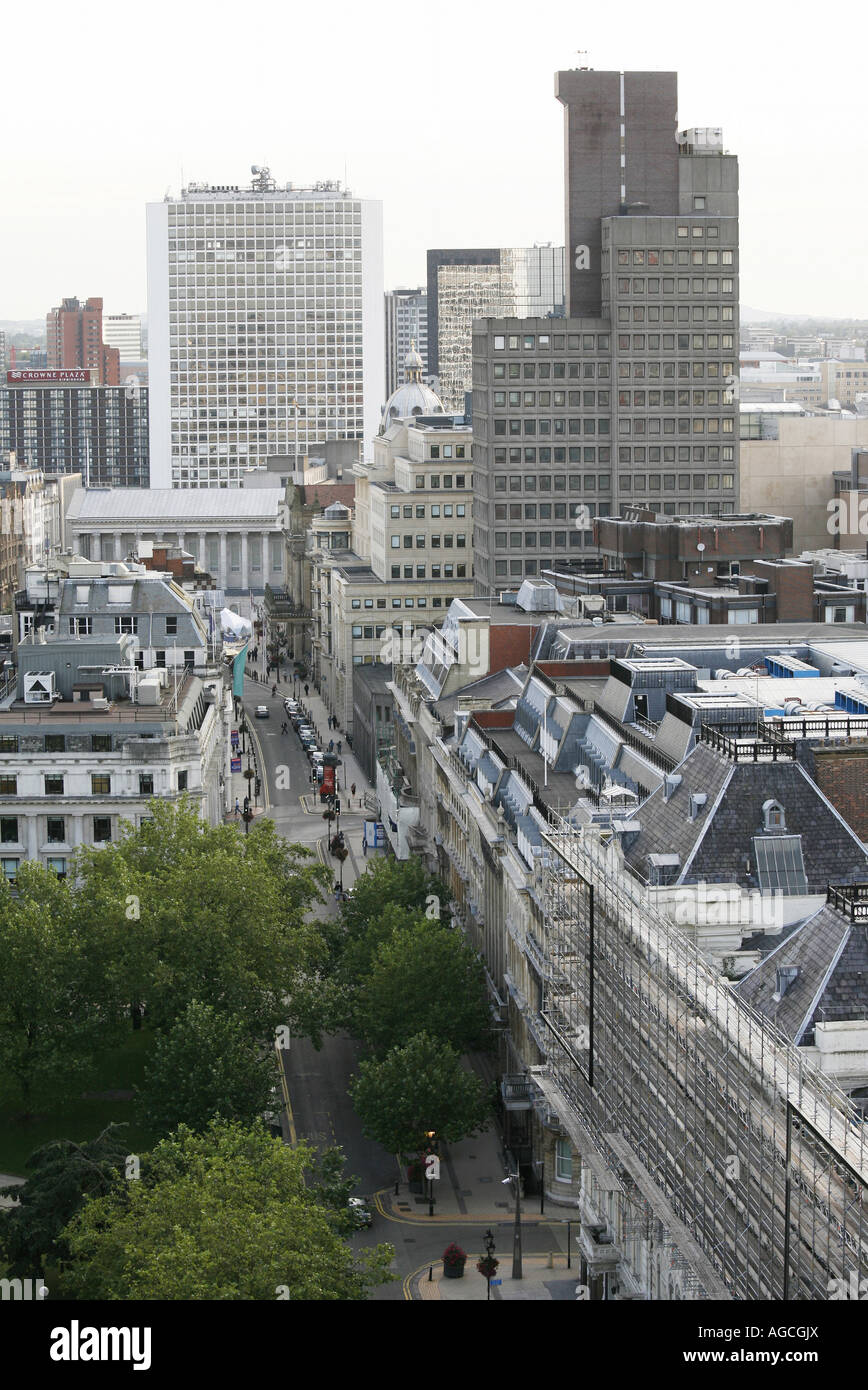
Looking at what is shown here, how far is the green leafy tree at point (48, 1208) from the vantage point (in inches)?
2655

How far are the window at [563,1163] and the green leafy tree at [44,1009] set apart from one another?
20305 mm

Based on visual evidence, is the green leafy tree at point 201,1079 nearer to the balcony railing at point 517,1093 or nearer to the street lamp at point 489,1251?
the balcony railing at point 517,1093

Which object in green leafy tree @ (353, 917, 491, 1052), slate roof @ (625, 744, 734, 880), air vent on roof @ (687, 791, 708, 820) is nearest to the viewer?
slate roof @ (625, 744, 734, 880)

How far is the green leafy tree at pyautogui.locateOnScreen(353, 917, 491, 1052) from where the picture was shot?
280 feet

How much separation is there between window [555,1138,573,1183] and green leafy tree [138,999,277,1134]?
11.4 m

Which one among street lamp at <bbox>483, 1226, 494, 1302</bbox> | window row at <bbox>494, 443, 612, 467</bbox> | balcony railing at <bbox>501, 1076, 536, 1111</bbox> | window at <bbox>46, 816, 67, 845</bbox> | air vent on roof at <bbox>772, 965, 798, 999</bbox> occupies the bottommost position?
street lamp at <bbox>483, 1226, 494, 1302</bbox>

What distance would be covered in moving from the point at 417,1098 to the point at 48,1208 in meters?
15.9

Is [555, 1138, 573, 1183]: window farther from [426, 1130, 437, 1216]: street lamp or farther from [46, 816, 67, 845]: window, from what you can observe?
[46, 816, 67, 845]: window

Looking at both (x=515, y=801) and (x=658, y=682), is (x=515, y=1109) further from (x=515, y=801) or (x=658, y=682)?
(x=658, y=682)

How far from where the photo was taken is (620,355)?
575 feet

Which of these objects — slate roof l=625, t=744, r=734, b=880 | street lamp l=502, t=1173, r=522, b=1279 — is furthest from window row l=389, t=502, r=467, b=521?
street lamp l=502, t=1173, r=522, b=1279

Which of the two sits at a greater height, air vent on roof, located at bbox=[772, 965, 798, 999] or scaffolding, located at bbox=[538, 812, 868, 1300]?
air vent on roof, located at bbox=[772, 965, 798, 999]

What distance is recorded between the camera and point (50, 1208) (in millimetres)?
68000
